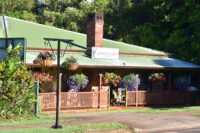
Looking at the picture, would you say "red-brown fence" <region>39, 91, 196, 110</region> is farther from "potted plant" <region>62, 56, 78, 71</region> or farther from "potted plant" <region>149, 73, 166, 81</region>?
"potted plant" <region>62, 56, 78, 71</region>

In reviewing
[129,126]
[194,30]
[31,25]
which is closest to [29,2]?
[31,25]

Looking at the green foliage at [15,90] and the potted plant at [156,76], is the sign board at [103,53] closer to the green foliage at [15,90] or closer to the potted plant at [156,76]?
the potted plant at [156,76]

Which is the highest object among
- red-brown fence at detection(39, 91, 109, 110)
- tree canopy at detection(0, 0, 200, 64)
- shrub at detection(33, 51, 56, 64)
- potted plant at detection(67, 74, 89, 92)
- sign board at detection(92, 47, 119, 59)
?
tree canopy at detection(0, 0, 200, 64)

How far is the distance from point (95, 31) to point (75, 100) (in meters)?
5.26

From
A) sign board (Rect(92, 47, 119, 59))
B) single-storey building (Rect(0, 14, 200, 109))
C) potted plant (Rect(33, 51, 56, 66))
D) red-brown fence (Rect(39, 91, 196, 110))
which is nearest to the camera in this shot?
potted plant (Rect(33, 51, 56, 66))

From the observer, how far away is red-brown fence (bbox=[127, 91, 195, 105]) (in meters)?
21.6

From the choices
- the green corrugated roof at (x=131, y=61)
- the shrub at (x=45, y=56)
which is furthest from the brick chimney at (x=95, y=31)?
the shrub at (x=45, y=56)

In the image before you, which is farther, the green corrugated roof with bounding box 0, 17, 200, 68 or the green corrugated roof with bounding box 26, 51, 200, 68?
the green corrugated roof with bounding box 0, 17, 200, 68

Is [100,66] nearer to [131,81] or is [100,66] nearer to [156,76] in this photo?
[131,81]

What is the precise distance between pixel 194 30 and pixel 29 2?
93.1 feet

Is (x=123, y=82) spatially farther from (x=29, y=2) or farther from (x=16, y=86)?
(x=29, y=2)

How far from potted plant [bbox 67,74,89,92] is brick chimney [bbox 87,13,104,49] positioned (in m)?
3.33

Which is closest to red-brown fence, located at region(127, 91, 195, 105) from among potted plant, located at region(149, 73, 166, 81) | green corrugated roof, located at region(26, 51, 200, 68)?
potted plant, located at region(149, 73, 166, 81)

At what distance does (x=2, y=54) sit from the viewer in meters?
18.6
